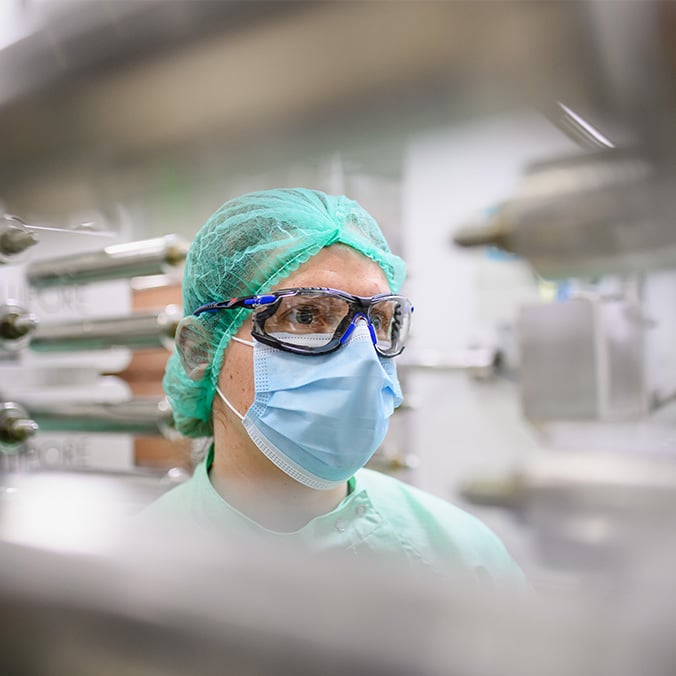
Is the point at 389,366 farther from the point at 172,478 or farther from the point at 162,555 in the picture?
the point at 162,555

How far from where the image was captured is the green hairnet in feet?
1.98

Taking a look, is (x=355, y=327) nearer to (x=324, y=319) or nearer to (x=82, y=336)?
(x=324, y=319)

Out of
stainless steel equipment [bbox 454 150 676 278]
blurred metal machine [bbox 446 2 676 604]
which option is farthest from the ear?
stainless steel equipment [bbox 454 150 676 278]

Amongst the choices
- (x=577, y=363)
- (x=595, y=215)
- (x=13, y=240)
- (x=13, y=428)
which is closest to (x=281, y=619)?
(x=595, y=215)

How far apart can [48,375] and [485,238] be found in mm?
605

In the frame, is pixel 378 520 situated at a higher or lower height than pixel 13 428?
lower

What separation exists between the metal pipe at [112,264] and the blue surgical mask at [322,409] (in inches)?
5.7

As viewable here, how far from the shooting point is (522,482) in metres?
0.47

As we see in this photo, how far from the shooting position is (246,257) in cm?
68

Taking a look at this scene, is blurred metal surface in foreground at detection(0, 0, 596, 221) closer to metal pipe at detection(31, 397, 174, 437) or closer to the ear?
the ear

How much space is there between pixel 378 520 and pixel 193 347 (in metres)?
0.26

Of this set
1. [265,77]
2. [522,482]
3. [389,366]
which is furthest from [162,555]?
[389,366]

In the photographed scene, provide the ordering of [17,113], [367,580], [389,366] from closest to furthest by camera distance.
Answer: [367,580], [17,113], [389,366]

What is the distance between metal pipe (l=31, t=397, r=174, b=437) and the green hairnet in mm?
55
